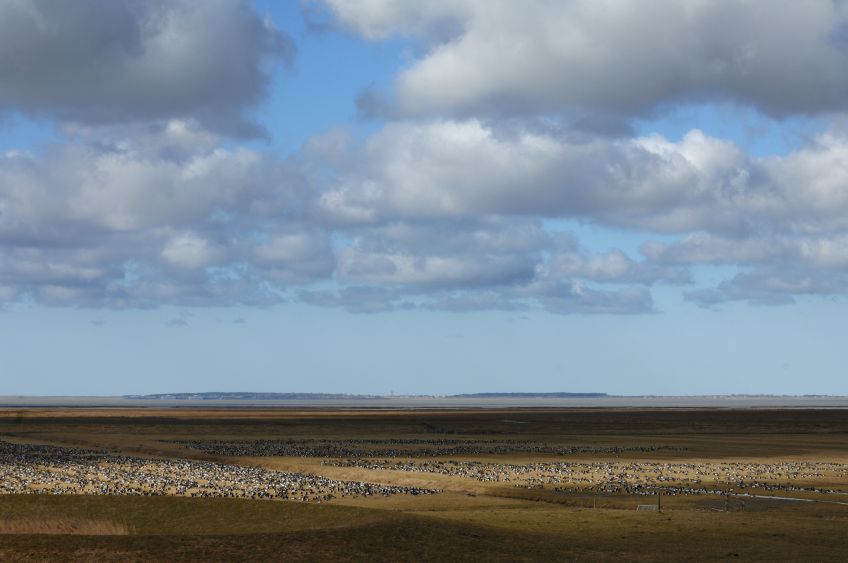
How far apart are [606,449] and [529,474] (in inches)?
999

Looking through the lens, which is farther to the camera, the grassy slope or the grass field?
the grass field

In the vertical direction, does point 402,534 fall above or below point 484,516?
above

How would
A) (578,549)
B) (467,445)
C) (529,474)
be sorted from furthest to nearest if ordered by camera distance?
(467,445) < (529,474) < (578,549)

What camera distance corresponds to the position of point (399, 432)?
→ 114312 millimetres

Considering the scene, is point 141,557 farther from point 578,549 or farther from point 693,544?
point 693,544

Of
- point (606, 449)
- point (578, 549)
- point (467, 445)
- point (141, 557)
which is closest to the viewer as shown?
point (141, 557)

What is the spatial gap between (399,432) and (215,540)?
291ft

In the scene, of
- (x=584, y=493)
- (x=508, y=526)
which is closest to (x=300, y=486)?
(x=584, y=493)

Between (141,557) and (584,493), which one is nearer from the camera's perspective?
(141,557)

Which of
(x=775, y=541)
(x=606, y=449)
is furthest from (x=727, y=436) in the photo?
(x=775, y=541)

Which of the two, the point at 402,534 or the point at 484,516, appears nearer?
the point at 402,534

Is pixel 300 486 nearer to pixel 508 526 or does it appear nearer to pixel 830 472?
pixel 508 526

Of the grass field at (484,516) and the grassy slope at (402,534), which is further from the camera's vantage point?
the grass field at (484,516)

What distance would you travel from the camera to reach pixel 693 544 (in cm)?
3019
